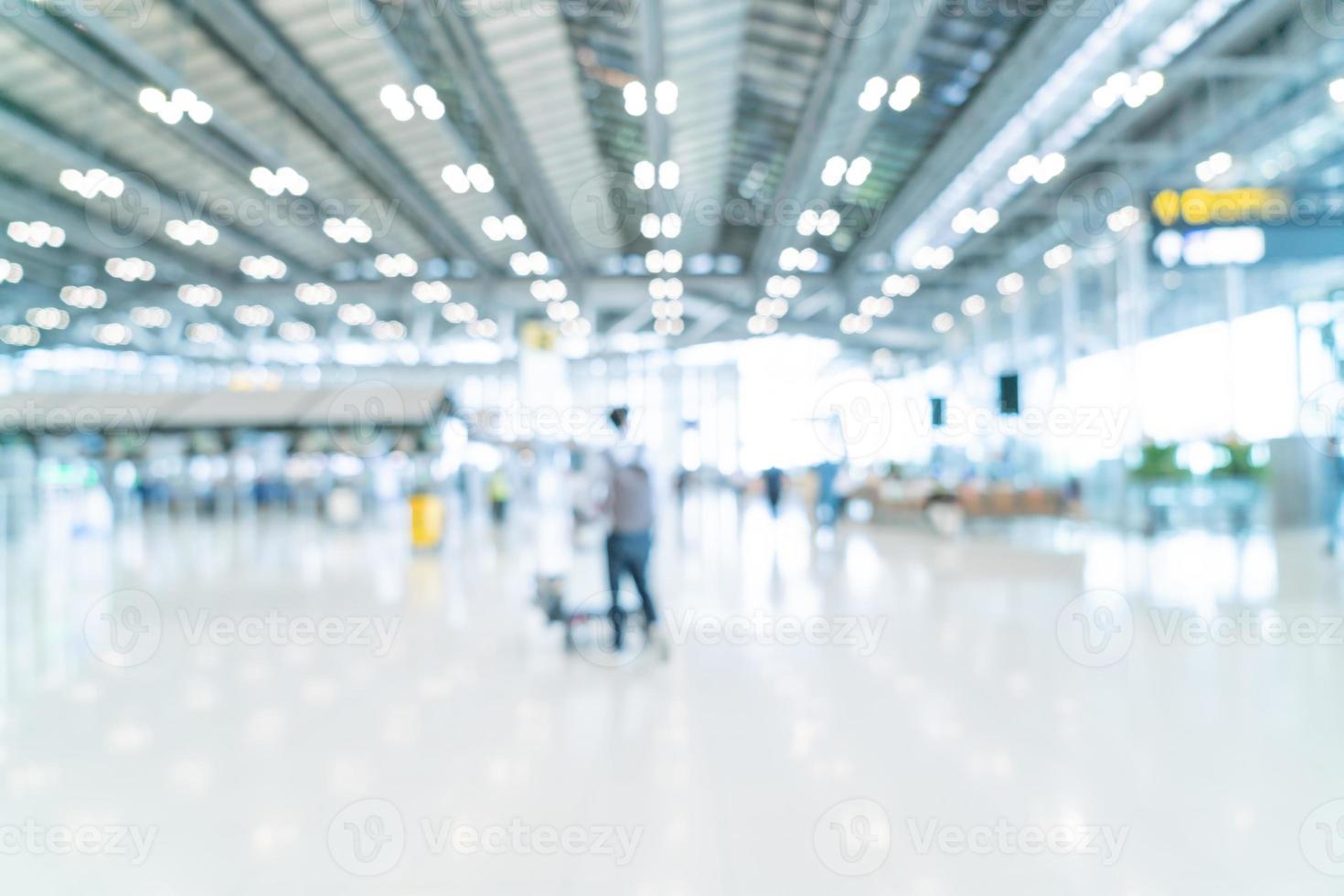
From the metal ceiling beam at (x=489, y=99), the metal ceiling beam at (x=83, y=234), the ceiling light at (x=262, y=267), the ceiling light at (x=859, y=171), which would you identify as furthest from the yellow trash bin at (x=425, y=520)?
the ceiling light at (x=262, y=267)

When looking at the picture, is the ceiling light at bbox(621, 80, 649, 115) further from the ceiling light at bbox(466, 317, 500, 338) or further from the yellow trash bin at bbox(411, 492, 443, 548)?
the ceiling light at bbox(466, 317, 500, 338)

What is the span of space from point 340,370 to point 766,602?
95.5 feet

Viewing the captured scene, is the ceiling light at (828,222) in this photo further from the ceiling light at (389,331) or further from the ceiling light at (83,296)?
the ceiling light at (83,296)

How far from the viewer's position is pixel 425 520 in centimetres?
1249

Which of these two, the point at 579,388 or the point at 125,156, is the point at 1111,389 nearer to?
the point at 125,156

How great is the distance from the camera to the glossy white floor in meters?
2.77

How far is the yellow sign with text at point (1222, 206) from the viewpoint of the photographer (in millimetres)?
8094

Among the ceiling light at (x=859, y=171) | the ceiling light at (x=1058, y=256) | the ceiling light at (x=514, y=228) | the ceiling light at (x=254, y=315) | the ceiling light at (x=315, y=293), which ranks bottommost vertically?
the ceiling light at (x=1058, y=256)

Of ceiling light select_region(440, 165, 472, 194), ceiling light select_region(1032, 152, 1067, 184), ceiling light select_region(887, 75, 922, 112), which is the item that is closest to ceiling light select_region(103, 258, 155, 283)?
ceiling light select_region(440, 165, 472, 194)

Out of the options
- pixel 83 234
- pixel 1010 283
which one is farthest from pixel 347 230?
pixel 1010 283

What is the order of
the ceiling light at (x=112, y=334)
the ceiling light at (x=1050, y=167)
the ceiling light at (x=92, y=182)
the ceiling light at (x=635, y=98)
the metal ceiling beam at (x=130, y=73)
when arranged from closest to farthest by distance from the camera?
the metal ceiling beam at (x=130, y=73) < the ceiling light at (x=635, y=98) < the ceiling light at (x=1050, y=167) < the ceiling light at (x=92, y=182) < the ceiling light at (x=112, y=334)

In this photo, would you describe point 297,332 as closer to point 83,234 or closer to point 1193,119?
point 83,234

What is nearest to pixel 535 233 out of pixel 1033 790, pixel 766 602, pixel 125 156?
pixel 125 156

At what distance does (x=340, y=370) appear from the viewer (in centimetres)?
3278
